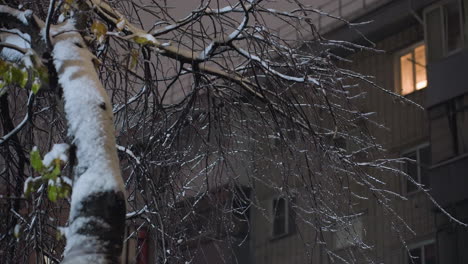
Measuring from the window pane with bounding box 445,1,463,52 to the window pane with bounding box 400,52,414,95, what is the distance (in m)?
1.75

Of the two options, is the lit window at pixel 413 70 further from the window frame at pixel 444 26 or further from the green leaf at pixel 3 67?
the green leaf at pixel 3 67

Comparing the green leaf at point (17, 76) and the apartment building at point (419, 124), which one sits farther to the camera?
the apartment building at point (419, 124)

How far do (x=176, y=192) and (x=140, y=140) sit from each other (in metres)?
0.67

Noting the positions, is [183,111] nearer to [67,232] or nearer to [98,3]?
[98,3]

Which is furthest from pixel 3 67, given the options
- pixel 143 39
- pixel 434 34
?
pixel 434 34

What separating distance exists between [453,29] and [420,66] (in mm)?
1795

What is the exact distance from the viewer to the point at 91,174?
5836mm

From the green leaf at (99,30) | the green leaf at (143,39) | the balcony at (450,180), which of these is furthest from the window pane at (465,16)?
the green leaf at (99,30)

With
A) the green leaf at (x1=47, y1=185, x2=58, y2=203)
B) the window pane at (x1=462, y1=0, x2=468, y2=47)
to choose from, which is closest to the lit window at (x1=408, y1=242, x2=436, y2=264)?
the window pane at (x1=462, y1=0, x2=468, y2=47)

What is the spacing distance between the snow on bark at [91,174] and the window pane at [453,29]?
16669 mm

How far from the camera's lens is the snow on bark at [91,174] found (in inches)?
224

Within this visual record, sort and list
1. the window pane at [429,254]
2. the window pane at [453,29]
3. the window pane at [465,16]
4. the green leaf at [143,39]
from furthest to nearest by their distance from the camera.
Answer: the window pane at [453,29] → the window pane at [465,16] → the window pane at [429,254] → the green leaf at [143,39]

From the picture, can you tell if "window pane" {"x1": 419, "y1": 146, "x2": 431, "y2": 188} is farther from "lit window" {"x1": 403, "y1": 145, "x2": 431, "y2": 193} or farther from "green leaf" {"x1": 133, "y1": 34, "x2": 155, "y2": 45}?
"green leaf" {"x1": 133, "y1": 34, "x2": 155, "y2": 45}

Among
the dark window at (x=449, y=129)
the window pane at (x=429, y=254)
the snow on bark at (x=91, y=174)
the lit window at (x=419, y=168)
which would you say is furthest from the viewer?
the lit window at (x=419, y=168)
